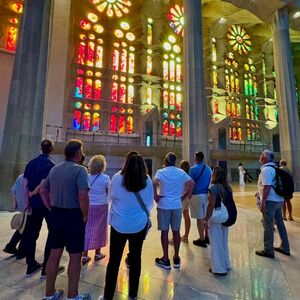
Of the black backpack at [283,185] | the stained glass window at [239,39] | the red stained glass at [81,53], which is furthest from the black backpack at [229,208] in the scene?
the stained glass window at [239,39]

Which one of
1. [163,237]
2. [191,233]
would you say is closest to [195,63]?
[191,233]

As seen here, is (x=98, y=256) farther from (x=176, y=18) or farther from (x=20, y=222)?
(x=176, y=18)

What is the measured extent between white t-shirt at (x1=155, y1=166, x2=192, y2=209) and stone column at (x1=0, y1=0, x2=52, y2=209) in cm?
591

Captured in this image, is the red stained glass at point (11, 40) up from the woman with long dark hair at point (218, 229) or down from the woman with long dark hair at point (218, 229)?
up

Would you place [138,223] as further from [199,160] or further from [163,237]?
[199,160]

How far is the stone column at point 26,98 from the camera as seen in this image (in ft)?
22.2

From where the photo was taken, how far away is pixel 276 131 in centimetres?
2389

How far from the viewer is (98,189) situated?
285 centimetres

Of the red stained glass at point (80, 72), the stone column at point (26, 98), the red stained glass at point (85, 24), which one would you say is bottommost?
the stone column at point (26, 98)

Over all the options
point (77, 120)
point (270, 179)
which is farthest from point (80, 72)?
point (270, 179)

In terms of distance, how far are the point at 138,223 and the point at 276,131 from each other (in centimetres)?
2669

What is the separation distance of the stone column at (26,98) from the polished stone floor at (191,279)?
3.94 m

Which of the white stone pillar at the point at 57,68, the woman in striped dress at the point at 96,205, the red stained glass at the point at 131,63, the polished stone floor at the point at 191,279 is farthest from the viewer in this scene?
the red stained glass at the point at 131,63

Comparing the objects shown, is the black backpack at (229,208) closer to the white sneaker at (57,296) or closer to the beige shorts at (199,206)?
the beige shorts at (199,206)
